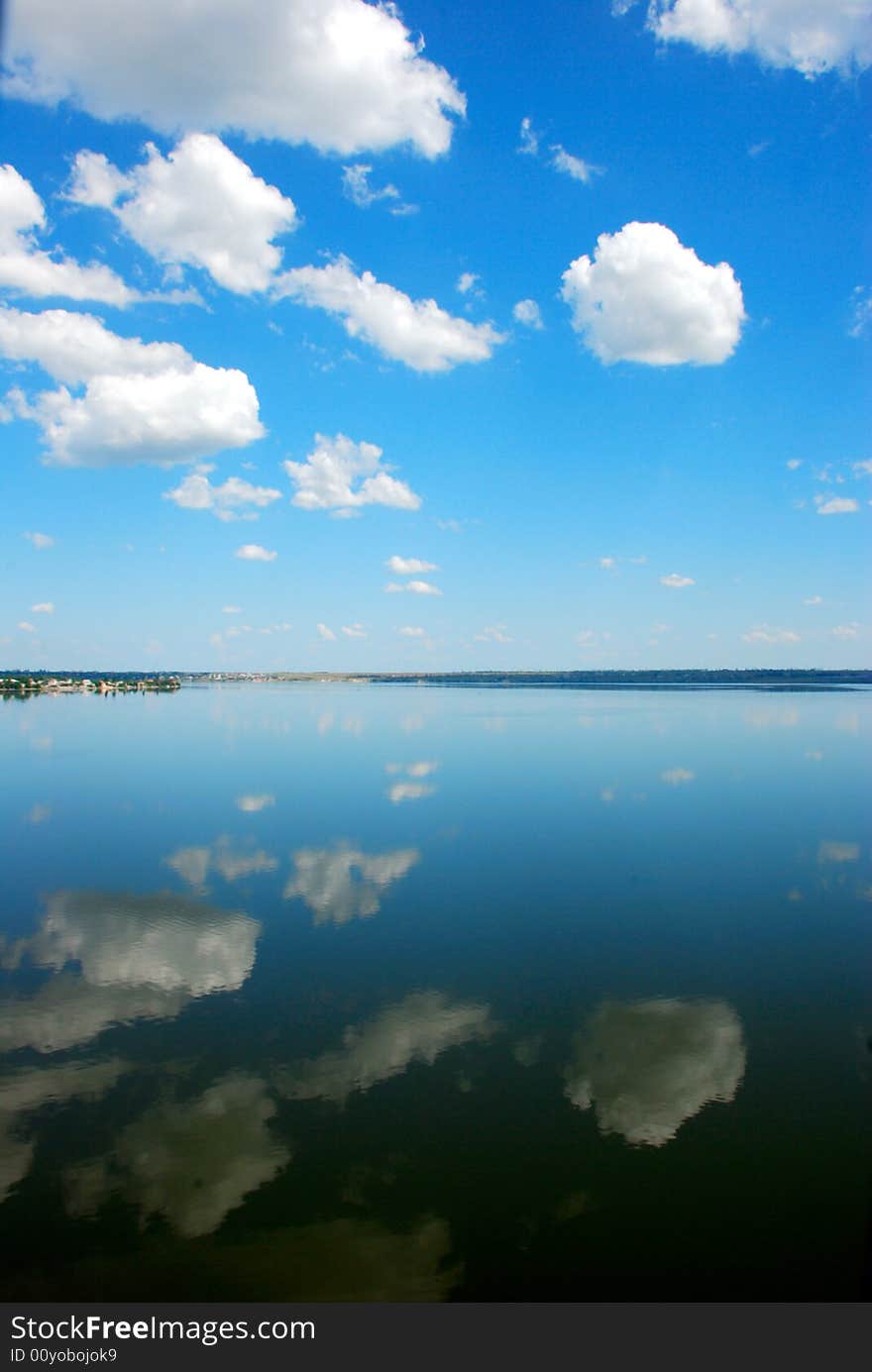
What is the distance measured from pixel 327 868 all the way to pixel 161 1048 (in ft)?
25.6

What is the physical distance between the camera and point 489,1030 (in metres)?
9.21

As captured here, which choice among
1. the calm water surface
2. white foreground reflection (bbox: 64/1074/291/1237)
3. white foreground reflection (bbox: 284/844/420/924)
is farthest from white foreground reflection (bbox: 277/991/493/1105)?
white foreground reflection (bbox: 284/844/420/924)

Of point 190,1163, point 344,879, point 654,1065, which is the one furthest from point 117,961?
point 654,1065

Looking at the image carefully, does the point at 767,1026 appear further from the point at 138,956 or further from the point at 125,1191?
the point at 138,956

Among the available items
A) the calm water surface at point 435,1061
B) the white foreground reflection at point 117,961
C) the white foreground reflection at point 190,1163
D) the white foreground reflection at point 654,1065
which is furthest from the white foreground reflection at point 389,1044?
the white foreground reflection at point 117,961

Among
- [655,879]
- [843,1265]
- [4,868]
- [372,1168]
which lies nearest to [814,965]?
[655,879]

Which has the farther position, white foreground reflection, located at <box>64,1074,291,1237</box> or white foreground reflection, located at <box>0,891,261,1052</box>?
white foreground reflection, located at <box>0,891,261,1052</box>

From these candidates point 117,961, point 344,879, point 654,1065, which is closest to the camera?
point 654,1065

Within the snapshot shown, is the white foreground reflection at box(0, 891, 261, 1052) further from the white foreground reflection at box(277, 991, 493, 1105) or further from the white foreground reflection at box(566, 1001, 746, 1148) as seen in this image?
the white foreground reflection at box(566, 1001, 746, 1148)

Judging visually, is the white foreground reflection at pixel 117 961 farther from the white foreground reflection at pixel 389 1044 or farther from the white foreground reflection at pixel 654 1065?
the white foreground reflection at pixel 654 1065

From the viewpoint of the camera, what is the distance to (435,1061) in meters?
8.55

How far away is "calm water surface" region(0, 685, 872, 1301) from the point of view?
574cm

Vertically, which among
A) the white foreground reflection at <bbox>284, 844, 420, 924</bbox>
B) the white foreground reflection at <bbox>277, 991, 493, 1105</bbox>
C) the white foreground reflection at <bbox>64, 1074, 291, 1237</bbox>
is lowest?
the white foreground reflection at <bbox>64, 1074, 291, 1237</bbox>

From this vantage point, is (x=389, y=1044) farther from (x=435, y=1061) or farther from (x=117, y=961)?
(x=117, y=961)
